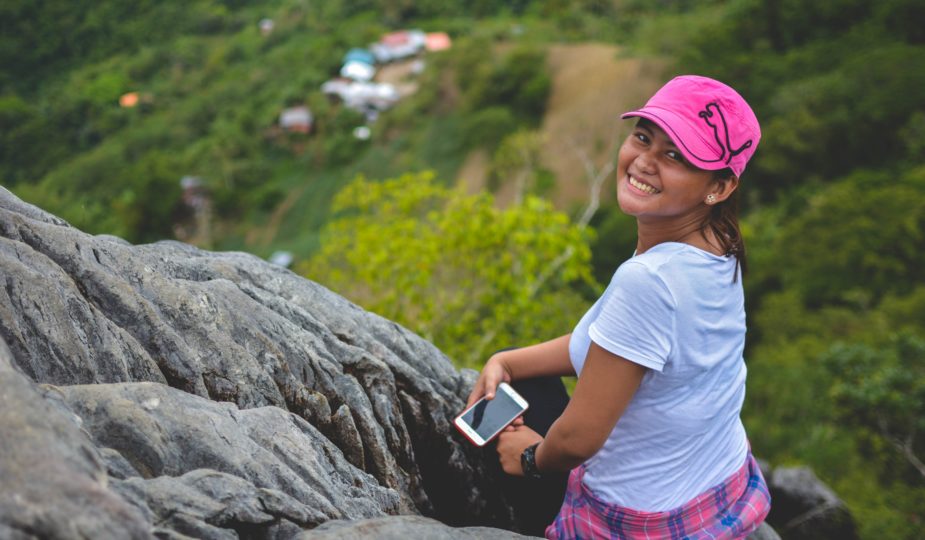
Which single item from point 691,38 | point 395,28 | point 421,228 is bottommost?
point 395,28

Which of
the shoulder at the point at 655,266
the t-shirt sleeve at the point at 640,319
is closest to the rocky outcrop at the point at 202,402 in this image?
the t-shirt sleeve at the point at 640,319

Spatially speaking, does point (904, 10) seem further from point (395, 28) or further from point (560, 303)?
point (395, 28)

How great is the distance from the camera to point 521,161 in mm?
37875

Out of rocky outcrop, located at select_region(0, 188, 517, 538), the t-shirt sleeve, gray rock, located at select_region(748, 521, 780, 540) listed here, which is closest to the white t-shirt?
the t-shirt sleeve

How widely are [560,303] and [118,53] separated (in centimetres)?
5465

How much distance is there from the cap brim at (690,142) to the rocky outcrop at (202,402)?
1.49 metres

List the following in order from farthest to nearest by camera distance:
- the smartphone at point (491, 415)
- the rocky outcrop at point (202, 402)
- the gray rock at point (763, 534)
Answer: the gray rock at point (763, 534)
the smartphone at point (491, 415)
the rocky outcrop at point (202, 402)

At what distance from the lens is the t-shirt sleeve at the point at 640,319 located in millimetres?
2473

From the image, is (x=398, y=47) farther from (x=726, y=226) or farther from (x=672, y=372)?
(x=672, y=372)

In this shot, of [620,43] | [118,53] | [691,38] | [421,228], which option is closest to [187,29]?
[118,53]

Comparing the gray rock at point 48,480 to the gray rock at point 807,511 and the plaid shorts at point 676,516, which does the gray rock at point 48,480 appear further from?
the gray rock at point 807,511

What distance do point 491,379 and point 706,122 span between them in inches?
58.3

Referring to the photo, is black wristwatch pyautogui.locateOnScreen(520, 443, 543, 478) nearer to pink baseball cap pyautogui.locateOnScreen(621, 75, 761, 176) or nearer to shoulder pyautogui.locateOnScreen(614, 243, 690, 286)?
shoulder pyautogui.locateOnScreen(614, 243, 690, 286)

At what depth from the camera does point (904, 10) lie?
102 ft
